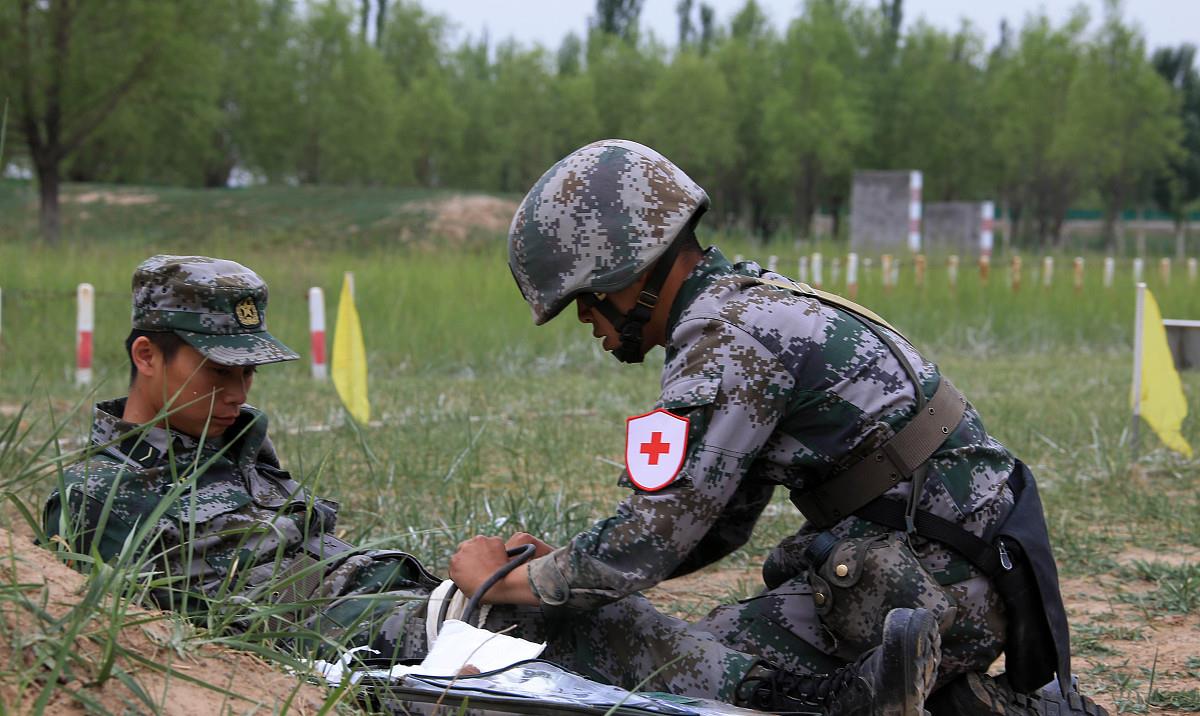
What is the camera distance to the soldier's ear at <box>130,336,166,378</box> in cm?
323

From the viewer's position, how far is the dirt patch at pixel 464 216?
25016 mm

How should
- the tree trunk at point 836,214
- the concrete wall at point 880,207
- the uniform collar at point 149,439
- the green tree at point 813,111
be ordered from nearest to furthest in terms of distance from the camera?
the uniform collar at point 149,439 → the concrete wall at point 880,207 → the green tree at point 813,111 → the tree trunk at point 836,214

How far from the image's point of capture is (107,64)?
20.1 m

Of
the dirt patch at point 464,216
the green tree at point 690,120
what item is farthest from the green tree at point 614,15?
the dirt patch at point 464,216

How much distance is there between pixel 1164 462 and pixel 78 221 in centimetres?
2346

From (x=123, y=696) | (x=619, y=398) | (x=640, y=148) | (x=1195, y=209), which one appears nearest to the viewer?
(x=123, y=696)

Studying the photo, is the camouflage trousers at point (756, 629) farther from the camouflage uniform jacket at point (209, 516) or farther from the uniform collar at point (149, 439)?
the uniform collar at point (149, 439)

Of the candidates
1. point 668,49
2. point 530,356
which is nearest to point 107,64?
point 530,356

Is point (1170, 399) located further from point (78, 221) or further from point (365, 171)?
point (365, 171)

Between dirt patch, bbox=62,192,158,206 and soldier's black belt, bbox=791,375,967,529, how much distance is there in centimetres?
2639

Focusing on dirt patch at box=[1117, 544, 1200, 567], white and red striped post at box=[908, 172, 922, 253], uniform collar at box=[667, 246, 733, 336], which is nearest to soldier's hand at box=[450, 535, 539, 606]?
uniform collar at box=[667, 246, 733, 336]

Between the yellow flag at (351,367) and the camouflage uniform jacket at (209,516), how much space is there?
10.5 ft

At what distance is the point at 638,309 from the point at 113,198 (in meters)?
27.4

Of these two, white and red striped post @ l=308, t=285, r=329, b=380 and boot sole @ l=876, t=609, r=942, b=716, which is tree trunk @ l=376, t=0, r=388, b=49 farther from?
boot sole @ l=876, t=609, r=942, b=716
